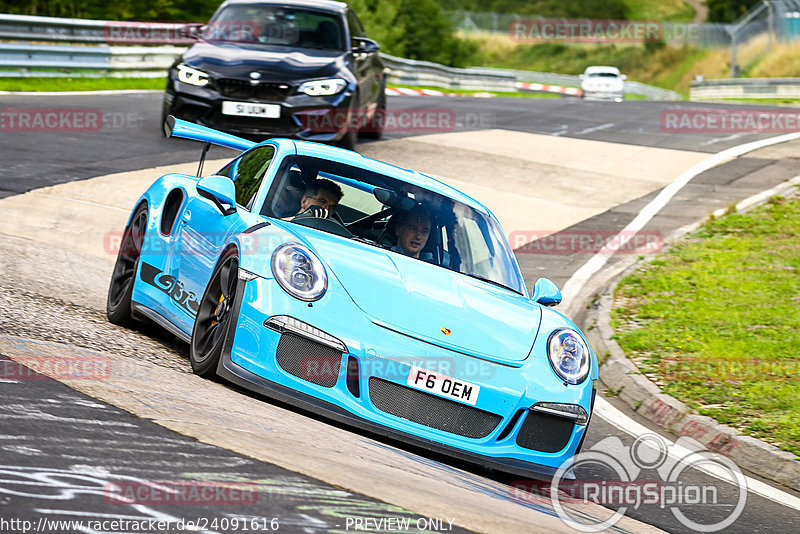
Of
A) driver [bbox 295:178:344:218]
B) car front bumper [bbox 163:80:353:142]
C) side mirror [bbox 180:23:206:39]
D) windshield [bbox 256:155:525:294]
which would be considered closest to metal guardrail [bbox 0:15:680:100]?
side mirror [bbox 180:23:206:39]

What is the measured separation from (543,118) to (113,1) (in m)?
22.5

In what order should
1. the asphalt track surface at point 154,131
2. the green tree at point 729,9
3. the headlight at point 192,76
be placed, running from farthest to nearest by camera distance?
the green tree at point 729,9 → the headlight at point 192,76 → the asphalt track surface at point 154,131

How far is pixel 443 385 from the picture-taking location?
5.02m

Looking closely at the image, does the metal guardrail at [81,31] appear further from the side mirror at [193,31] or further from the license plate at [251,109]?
the license plate at [251,109]

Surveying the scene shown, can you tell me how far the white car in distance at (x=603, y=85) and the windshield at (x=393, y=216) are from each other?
36.9 meters

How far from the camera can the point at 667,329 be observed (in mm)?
9086

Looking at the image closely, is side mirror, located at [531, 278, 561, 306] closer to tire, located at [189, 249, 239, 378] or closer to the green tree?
tire, located at [189, 249, 239, 378]

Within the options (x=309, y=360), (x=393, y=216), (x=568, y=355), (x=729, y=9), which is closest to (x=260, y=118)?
(x=393, y=216)

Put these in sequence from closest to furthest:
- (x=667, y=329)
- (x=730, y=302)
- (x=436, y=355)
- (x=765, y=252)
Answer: (x=436, y=355) → (x=667, y=329) → (x=730, y=302) → (x=765, y=252)

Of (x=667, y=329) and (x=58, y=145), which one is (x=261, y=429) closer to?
(x=667, y=329)

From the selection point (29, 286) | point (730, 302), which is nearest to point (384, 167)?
point (29, 286)

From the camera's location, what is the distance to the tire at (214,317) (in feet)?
17.5

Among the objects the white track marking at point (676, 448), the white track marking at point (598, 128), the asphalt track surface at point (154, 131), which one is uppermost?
the white track marking at point (676, 448)

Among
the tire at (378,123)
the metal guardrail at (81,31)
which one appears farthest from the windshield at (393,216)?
the metal guardrail at (81,31)
